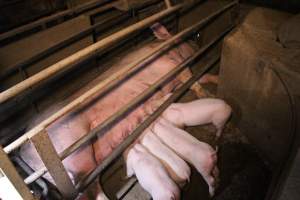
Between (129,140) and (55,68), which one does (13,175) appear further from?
(129,140)

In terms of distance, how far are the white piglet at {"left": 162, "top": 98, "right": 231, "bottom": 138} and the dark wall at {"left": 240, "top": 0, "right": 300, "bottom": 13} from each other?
2033mm

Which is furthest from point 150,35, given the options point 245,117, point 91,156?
point 91,156

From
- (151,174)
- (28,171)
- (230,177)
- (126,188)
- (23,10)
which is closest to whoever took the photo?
(151,174)

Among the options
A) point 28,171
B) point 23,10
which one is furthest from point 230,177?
point 23,10

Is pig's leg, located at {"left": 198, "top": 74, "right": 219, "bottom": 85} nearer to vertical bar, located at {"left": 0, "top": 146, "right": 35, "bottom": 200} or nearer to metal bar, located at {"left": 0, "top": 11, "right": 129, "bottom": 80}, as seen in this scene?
metal bar, located at {"left": 0, "top": 11, "right": 129, "bottom": 80}

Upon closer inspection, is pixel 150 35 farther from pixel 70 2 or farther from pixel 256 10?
pixel 256 10

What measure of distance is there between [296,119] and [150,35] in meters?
2.78

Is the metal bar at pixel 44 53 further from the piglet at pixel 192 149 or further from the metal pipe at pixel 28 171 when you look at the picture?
the piglet at pixel 192 149

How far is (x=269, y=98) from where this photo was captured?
7.39 ft

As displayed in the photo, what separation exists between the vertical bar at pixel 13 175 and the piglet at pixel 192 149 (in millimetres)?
1186

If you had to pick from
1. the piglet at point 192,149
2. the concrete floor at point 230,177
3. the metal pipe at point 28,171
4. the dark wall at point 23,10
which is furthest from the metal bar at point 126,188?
the dark wall at point 23,10

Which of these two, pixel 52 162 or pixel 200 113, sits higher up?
pixel 52 162

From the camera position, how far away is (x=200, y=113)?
245 cm

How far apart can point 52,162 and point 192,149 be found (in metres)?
1.11
